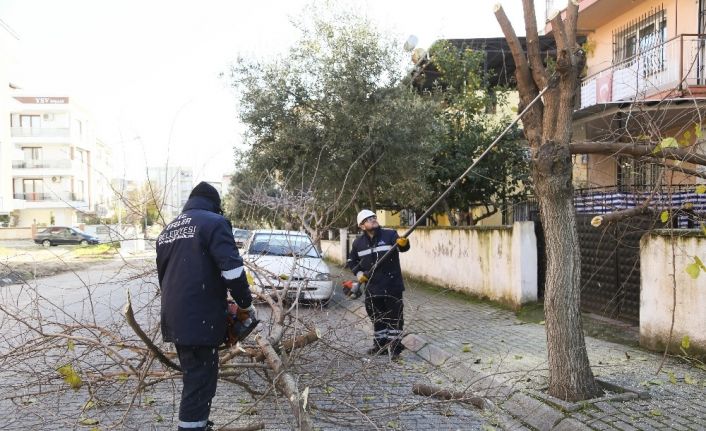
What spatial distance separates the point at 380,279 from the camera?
22.2 ft

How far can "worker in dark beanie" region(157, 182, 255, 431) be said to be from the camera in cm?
373

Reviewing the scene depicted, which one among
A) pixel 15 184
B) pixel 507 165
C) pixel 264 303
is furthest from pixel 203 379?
pixel 15 184

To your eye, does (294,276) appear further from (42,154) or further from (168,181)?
(42,154)

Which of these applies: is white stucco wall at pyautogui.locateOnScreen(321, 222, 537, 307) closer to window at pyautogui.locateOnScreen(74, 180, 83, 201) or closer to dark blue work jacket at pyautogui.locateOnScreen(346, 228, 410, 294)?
dark blue work jacket at pyautogui.locateOnScreen(346, 228, 410, 294)

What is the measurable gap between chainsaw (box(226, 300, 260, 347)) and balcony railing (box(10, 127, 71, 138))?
65.8 m

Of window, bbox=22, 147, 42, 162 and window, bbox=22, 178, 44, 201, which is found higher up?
window, bbox=22, 147, 42, 162

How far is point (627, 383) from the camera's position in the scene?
497 centimetres

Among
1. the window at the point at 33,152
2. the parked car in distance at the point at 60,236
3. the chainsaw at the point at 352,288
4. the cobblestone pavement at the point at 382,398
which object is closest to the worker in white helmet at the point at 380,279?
the chainsaw at the point at 352,288

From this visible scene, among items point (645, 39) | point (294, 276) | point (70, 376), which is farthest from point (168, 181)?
point (645, 39)

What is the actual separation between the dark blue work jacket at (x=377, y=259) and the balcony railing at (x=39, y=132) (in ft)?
209

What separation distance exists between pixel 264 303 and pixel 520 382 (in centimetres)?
266

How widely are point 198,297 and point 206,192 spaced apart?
837 mm

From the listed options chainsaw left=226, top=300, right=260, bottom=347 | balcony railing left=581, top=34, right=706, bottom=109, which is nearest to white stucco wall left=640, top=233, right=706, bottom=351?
chainsaw left=226, top=300, right=260, bottom=347

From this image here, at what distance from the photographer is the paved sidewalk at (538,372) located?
13.8 feet
